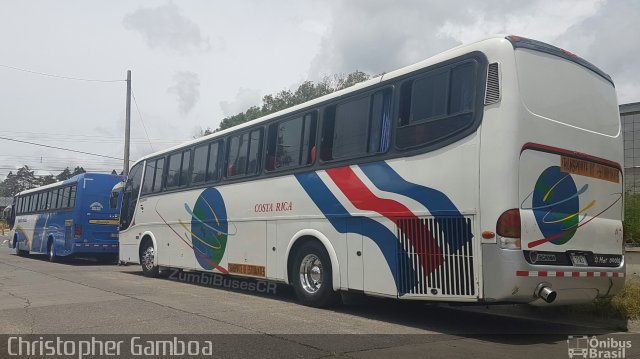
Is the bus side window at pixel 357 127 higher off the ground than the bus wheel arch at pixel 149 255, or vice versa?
the bus side window at pixel 357 127

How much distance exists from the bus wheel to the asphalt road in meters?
3.32

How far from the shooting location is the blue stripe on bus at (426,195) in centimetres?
696

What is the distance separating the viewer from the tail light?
6516 millimetres

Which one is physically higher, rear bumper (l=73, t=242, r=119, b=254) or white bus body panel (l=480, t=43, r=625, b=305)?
white bus body panel (l=480, t=43, r=625, b=305)

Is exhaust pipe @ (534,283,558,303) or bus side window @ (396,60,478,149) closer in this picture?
exhaust pipe @ (534,283,558,303)

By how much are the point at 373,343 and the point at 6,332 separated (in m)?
4.60

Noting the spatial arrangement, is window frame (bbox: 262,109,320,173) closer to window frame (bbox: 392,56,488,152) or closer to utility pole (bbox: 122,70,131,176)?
window frame (bbox: 392,56,488,152)

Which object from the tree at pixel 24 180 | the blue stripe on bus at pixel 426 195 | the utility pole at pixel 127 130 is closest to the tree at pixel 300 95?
the utility pole at pixel 127 130

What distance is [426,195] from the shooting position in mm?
7387

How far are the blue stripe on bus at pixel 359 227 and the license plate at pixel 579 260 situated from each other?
6.49ft

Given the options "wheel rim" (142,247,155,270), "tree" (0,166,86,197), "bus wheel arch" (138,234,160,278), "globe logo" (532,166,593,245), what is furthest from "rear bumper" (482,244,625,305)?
"tree" (0,166,86,197)

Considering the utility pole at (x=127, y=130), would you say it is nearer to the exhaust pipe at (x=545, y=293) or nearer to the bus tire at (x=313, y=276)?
the bus tire at (x=313, y=276)

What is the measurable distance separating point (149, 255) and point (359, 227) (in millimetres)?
8494

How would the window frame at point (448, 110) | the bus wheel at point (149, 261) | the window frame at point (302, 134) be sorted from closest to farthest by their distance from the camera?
the window frame at point (448, 110) < the window frame at point (302, 134) < the bus wheel at point (149, 261)
